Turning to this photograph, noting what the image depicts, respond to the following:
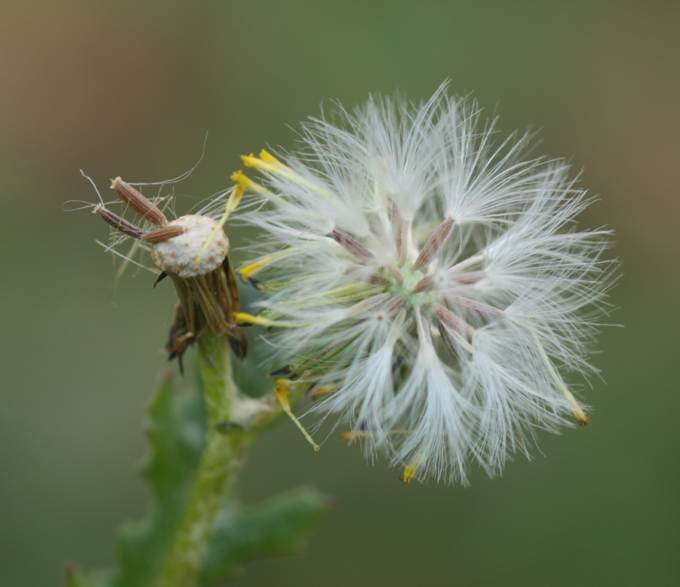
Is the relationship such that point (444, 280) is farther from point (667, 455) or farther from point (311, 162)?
point (667, 455)

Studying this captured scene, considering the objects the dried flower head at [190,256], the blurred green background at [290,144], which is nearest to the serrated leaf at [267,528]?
the dried flower head at [190,256]

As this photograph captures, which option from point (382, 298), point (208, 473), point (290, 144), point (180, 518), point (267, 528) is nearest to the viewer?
point (382, 298)

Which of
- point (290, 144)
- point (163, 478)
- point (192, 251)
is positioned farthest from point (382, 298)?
point (290, 144)

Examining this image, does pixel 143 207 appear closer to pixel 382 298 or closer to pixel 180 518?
pixel 382 298

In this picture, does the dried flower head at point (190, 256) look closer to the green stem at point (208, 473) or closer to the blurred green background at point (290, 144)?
the green stem at point (208, 473)

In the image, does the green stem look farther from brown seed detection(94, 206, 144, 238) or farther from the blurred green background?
the blurred green background

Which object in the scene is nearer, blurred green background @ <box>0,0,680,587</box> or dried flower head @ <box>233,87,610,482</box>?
dried flower head @ <box>233,87,610,482</box>

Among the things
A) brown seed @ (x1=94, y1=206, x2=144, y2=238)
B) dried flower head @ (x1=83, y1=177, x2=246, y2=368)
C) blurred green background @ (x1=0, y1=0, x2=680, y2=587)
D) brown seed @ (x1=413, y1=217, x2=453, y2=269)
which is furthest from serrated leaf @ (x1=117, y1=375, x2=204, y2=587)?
blurred green background @ (x1=0, y1=0, x2=680, y2=587)

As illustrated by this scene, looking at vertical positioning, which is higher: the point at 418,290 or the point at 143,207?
the point at 143,207
